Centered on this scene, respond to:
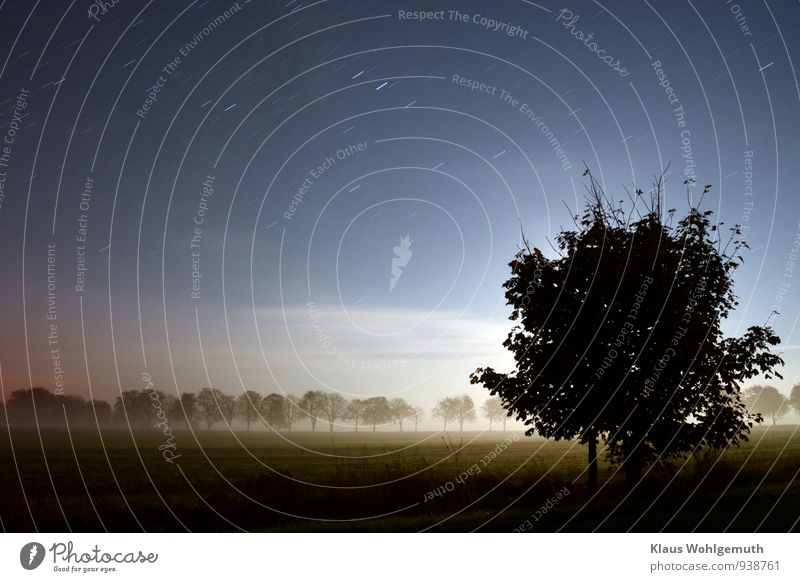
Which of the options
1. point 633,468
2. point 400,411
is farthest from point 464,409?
point 633,468

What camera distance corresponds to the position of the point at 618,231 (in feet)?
64.6

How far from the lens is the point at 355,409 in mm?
102375

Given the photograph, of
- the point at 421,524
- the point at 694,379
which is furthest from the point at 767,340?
the point at 421,524

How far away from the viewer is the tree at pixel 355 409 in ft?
333

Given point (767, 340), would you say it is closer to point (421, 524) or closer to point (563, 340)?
point (563, 340)

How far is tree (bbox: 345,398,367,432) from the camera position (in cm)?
10144

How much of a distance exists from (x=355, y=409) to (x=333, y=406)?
15.2 m

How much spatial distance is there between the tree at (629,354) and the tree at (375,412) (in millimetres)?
86068

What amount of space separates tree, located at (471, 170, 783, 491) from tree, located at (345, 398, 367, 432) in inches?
3258

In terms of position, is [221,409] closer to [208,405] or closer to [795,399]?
[208,405]

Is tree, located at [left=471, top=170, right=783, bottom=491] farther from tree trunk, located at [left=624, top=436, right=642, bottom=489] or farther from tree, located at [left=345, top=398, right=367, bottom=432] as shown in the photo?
tree, located at [left=345, top=398, right=367, bottom=432]

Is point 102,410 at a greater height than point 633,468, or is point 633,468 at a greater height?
point 633,468

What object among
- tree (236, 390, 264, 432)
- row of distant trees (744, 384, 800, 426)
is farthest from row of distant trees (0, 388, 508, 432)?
row of distant trees (744, 384, 800, 426)
